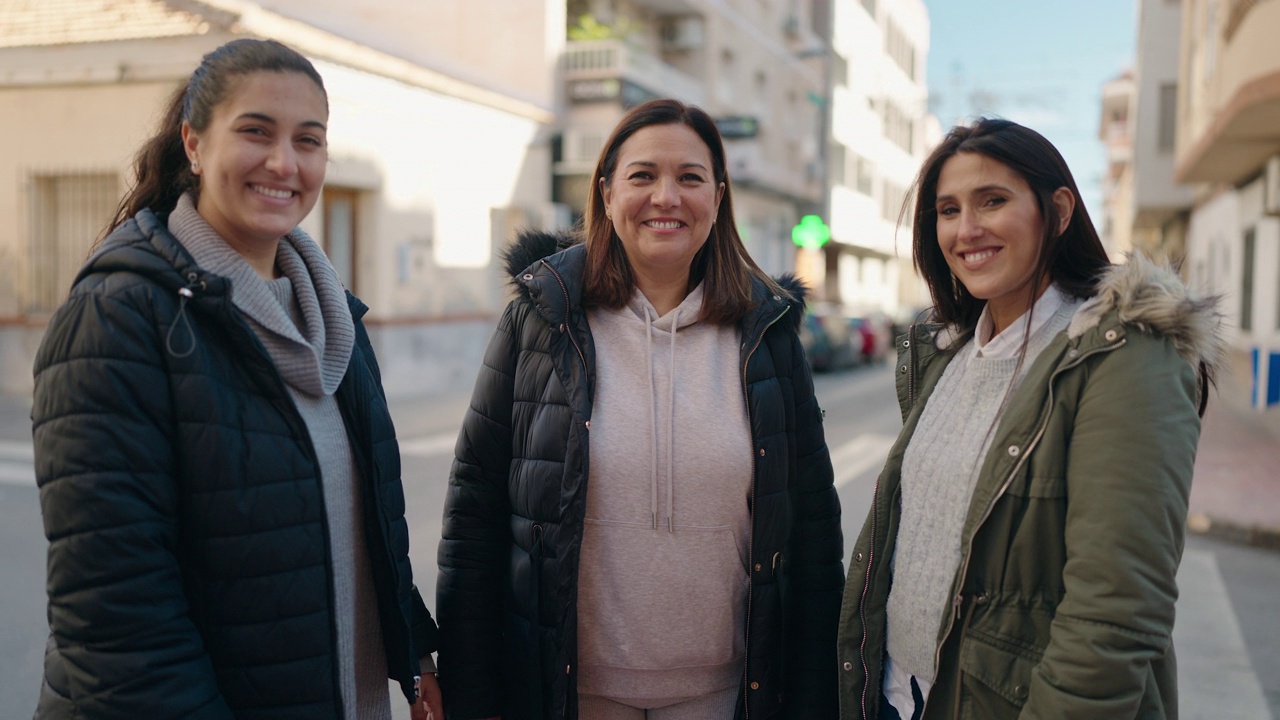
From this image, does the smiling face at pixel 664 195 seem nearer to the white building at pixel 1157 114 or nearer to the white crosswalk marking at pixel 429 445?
the white crosswalk marking at pixel 429 445

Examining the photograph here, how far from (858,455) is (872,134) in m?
31.1

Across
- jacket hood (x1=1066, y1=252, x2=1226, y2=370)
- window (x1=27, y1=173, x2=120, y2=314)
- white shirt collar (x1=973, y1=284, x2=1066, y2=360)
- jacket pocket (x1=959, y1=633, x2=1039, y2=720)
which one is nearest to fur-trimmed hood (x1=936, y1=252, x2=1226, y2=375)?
jacket hood (x1=1066, y1=252, x2=1226, y2=370)

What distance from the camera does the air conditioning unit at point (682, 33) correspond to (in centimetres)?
2389

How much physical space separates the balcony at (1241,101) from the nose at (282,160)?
31.3ft

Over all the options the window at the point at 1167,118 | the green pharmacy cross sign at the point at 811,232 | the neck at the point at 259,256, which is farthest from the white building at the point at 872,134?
the neck at the point at 259,256

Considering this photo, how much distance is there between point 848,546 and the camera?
22.3ft

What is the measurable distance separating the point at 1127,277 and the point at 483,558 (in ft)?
5.24

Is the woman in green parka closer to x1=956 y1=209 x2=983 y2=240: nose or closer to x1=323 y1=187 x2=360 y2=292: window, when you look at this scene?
x1=956 y1=209 x2=983 y2=240: nose

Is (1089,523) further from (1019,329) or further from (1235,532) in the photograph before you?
(1235,532)

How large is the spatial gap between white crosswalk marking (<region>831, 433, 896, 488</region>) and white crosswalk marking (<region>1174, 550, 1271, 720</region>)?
3.08 m

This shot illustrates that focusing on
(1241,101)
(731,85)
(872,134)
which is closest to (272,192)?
(1241,101)

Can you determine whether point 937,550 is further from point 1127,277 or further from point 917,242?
point 917,242

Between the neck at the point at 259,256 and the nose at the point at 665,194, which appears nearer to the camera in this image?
the neck at the point at 259,256

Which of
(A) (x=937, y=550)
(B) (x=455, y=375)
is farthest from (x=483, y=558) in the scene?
(B) (x=455, y=375)
